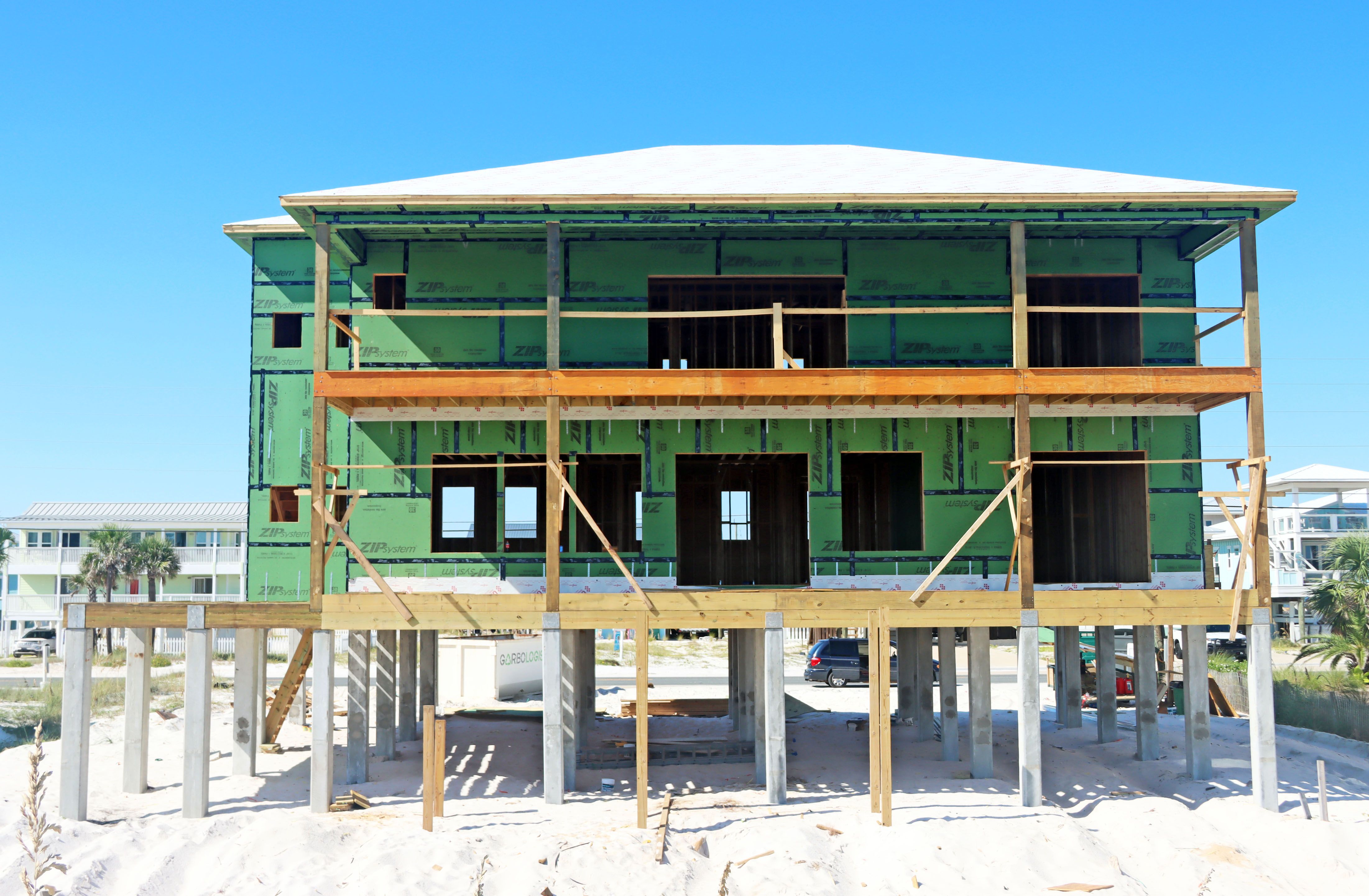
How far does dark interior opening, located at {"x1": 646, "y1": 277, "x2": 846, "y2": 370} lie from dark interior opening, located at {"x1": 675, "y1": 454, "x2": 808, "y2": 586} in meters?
2.45

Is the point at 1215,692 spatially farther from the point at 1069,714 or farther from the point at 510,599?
the point at 510,599

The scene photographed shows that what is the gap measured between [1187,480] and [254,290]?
18.4 m

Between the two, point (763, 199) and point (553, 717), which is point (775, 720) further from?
point (763, 199)

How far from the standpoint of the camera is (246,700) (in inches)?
804

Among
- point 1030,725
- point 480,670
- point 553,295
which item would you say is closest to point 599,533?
point 553,295

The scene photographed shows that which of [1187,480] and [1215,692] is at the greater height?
[1187,480]

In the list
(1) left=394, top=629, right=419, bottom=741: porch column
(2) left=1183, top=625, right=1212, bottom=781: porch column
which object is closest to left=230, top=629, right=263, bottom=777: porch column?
(1) left=394, top=629, right=419, bottom=741: porch column

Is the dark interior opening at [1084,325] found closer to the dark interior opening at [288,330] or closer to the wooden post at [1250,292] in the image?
the wooden post at [1250,292]

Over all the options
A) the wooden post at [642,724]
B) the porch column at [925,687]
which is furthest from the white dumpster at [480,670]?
the wooden post at [642,724]

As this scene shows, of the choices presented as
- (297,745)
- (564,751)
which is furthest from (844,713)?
(297,745)

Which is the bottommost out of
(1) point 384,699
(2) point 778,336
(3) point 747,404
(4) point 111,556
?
(1) point 384,699

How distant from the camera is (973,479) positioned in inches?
776

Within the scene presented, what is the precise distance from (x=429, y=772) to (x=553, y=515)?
4.19m

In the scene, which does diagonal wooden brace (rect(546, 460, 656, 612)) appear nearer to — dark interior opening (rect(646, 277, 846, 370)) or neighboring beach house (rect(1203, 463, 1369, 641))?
dark interior opening (rect(646, 277, 846, 370))
